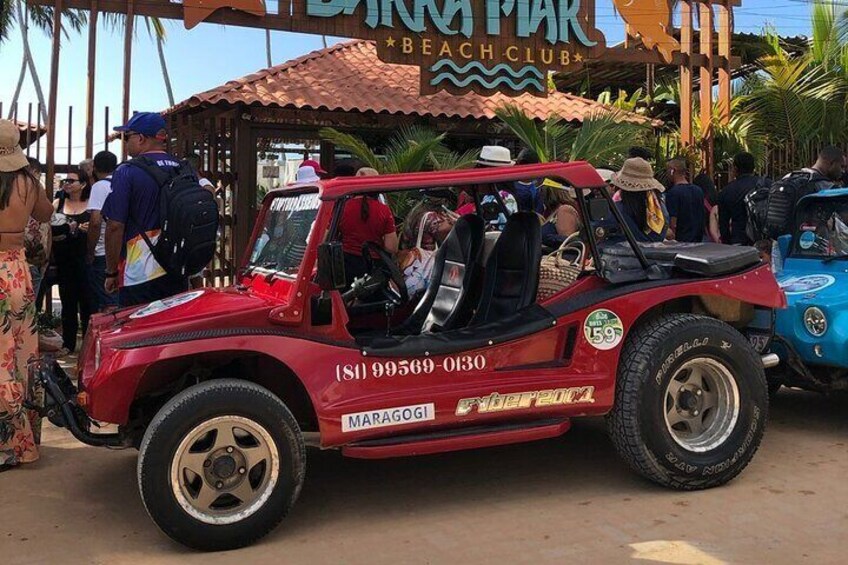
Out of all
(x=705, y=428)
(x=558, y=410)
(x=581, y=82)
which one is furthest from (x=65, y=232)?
(x=581, y=82)

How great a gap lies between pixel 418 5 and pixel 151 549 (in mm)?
7946

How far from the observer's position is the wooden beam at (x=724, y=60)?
11602 mm

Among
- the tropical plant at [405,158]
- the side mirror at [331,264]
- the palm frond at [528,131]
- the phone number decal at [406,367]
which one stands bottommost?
the phone number decal at [406,367]

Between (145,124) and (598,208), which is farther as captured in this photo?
(145,124)

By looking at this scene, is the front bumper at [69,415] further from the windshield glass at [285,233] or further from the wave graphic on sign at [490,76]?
the wave graphic on sign at [490,76]

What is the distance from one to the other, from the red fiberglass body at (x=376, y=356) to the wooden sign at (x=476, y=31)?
5.80 metres

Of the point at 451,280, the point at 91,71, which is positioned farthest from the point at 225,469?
the point at 91,71

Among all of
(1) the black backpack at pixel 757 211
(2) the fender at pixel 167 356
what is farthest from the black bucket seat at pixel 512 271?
(1) the black backpack at pixel 757 211

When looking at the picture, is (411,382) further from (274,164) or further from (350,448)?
(274,164)

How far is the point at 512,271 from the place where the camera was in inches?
181

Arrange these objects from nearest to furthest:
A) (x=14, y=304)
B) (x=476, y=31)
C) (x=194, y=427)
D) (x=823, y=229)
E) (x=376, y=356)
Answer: (x=194, y=427) < (x=376, y=356) < (x=14, y=304) < (x=823, y=229) < (x=476, y=31)

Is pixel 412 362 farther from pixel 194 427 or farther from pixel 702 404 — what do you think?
pixel 702 404

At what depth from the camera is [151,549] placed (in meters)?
3.68

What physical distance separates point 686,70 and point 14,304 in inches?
375
